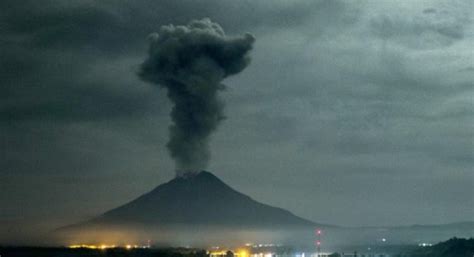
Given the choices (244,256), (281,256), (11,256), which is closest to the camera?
(11,256)

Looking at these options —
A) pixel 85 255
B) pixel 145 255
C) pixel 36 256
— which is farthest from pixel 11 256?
pixel 145 255

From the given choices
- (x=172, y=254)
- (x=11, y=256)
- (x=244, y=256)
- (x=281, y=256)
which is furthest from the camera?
(x=281, y=256)

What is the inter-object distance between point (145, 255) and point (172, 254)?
20.0 ft

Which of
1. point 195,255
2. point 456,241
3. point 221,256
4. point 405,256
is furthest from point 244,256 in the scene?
point 456,241

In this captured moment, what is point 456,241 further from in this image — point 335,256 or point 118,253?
point 118,253

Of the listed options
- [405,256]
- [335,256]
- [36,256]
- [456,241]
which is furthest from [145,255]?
[456,241]

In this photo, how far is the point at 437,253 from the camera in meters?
130

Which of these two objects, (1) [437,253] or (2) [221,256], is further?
(2) [221,256]

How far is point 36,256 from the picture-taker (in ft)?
465

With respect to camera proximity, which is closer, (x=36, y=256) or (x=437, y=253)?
(x=437, y=253)

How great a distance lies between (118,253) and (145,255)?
5265 mm

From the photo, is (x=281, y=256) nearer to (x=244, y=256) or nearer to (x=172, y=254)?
(x=244, y=256)

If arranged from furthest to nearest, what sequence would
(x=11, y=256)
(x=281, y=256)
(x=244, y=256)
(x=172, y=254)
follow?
1. (x=281, y=256)
2. (x=244, y=256)
3. (x=11, y=256)
4. (x=172, y=254)

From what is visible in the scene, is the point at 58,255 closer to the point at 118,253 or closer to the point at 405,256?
the point at 118,253
